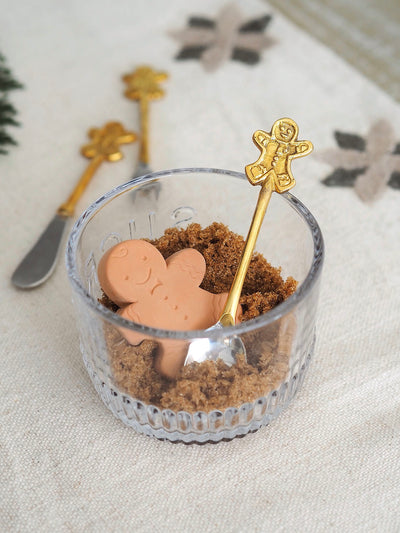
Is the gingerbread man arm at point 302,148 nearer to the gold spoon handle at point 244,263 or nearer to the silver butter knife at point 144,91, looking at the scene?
the gold spoon handle at point 244,263

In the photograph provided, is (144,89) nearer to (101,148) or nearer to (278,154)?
(101,148)

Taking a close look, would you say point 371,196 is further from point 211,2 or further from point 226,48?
point 211,2

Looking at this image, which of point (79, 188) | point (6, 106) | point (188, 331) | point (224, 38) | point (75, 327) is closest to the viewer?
point (188, 331)

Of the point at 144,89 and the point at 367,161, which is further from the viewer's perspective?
the point at 144,89

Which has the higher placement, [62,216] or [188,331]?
[188,331]

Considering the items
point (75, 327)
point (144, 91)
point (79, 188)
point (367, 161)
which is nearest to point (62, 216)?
point (79, 188)

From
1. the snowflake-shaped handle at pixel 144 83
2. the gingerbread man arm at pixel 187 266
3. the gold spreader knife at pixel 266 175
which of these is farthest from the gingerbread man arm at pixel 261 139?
the snowflake-shaped handle at pixel 144 83
